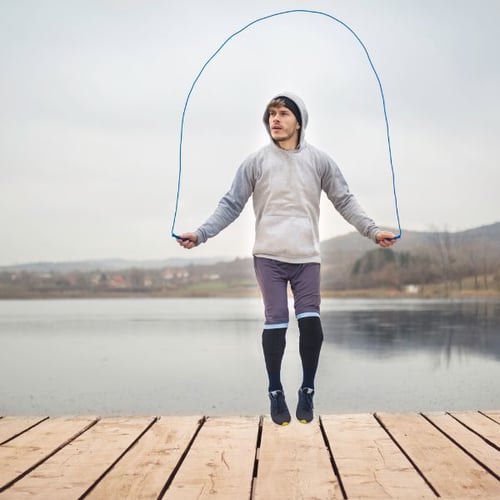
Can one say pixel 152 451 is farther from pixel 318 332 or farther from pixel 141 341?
pixel 141 341

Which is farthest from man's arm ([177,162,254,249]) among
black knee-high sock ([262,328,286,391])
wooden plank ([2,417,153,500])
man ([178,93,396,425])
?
wooden plank ([2,417,153,500])

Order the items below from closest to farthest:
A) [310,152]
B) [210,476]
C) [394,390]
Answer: [210,476]
[310,152]
[394,390]

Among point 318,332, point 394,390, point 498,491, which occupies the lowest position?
point 394,390

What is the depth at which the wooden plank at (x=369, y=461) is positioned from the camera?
300cm

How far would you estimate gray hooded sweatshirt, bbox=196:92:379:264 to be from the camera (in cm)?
366

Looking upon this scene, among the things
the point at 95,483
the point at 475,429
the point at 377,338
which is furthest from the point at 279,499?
the point at 377,338

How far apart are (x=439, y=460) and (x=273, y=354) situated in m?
1.01

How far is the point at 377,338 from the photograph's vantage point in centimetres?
3206

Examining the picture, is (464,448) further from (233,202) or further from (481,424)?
(233,202)

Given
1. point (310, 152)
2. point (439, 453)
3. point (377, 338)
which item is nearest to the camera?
point (439, 453)

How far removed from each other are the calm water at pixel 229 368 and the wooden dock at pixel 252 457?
3.19 meters

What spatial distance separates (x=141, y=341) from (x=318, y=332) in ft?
100

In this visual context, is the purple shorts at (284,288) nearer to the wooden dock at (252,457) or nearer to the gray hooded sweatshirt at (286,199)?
the gray hooded sweatshirt at (286,199)

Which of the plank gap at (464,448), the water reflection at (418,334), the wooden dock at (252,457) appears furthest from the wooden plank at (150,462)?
the water reflection at (418,334)
